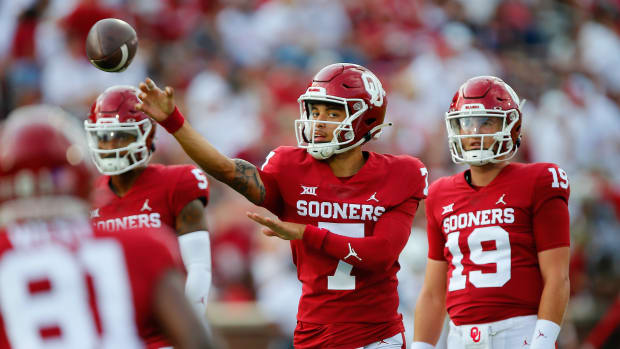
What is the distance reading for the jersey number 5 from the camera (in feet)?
15.8

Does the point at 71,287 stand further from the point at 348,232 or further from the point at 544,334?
the point at 544,334

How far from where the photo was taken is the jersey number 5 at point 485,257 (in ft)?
15.8

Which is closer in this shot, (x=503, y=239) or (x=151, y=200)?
(x=503, y=239)

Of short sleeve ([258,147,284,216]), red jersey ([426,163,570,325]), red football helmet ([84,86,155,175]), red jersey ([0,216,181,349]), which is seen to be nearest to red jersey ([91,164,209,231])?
red football helmet ([84,86,155,175])

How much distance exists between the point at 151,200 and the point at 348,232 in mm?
1152

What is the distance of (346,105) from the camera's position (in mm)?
4859

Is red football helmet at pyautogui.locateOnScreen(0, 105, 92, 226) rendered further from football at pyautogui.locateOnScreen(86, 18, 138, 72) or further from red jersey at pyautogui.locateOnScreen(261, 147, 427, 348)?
football at pyautogui.locateOnScreen(86, 18, 138, 72)

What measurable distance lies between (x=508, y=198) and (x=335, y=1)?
9.38m

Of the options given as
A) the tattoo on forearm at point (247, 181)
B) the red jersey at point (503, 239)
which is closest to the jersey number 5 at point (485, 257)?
the red jersey at point (503, 239)

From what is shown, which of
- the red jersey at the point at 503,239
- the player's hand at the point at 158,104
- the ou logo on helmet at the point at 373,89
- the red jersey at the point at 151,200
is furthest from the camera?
the red jersey at the point at 151,200

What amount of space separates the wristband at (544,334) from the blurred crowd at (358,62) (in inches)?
174

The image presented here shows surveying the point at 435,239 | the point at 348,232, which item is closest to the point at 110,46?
the point at 348,232

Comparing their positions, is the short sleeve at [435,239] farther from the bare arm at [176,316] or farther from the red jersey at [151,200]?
the bare arm at [176,316]

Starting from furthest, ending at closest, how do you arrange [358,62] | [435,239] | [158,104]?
[358,62] < [435,239] < [158,104]
